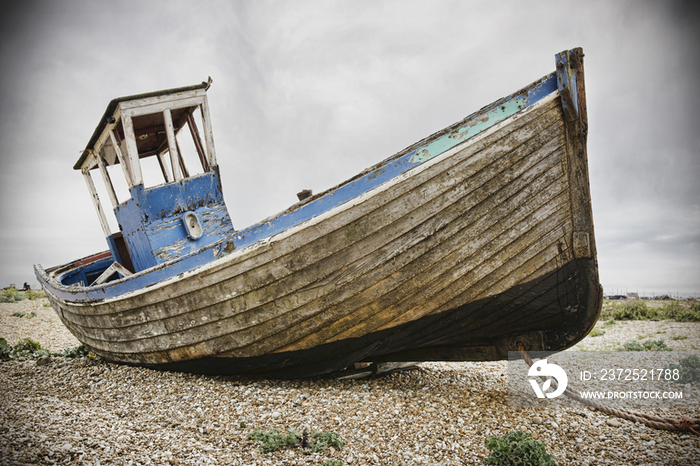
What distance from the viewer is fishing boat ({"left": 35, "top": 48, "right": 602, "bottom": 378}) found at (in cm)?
343

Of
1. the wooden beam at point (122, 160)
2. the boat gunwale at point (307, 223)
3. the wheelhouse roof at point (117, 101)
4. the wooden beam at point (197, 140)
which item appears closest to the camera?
the boat gunwale at point (307, 223)

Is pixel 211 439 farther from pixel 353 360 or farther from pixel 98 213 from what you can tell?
pixel 98 213

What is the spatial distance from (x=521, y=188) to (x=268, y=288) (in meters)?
2.41

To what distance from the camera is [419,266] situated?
11.7ft

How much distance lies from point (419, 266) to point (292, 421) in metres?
1.65

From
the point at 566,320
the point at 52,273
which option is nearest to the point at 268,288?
the point at 566,320

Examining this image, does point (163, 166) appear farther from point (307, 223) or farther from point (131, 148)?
point (307, 223)

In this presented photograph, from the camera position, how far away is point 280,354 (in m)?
3.90

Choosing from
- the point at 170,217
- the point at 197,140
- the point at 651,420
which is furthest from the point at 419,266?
the point at 197,140

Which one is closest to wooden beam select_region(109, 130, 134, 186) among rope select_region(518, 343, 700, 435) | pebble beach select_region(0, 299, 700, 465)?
pebble beach select_region(0, 299, 700, 465)

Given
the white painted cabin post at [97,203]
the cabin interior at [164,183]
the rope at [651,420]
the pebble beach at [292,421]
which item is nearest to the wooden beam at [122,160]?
the cabin interior at [164,183]

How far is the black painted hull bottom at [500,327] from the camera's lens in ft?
12.3

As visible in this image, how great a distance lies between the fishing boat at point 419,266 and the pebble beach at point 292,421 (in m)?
0.38

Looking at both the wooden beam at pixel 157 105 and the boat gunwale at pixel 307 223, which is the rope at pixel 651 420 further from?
the wooden beam at pixel 157 105
